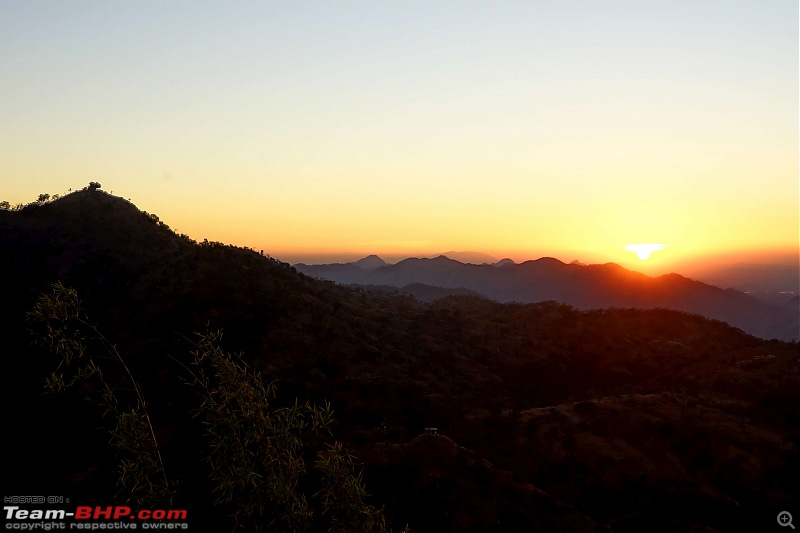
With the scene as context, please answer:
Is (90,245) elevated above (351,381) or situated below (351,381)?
above

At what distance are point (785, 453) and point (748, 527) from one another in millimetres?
8856

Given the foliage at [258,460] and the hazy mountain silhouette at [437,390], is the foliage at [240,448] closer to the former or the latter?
the foliage at [258,460]

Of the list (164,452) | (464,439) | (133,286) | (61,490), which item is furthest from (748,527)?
(133,286)

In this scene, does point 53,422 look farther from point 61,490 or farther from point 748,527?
point 748,527

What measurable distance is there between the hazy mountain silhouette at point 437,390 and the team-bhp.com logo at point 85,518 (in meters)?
3.45

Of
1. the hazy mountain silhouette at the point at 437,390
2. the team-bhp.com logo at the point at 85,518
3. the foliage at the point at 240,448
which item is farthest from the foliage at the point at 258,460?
the hazy mountain silhouette at the point at 437,390

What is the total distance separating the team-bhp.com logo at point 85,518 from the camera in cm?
1599

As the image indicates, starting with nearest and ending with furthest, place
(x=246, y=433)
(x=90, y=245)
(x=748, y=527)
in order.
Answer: (x=246, y=433) < (x=748, y=527) < (x=90, y=245)

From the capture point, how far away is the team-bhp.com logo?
16.0 meters

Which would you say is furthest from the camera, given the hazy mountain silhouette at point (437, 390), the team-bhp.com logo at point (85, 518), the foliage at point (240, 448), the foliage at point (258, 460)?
the hazy mountain silhouette at point (437, 390)

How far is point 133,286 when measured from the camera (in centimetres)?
5434

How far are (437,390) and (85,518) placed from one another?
90.2 feet

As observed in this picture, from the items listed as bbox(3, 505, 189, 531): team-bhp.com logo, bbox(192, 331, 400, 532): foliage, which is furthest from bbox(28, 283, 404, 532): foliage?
bbox(3, 505, 189, 531): team-bhp.com logo

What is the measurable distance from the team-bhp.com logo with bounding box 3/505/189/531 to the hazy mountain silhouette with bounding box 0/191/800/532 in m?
3.45
